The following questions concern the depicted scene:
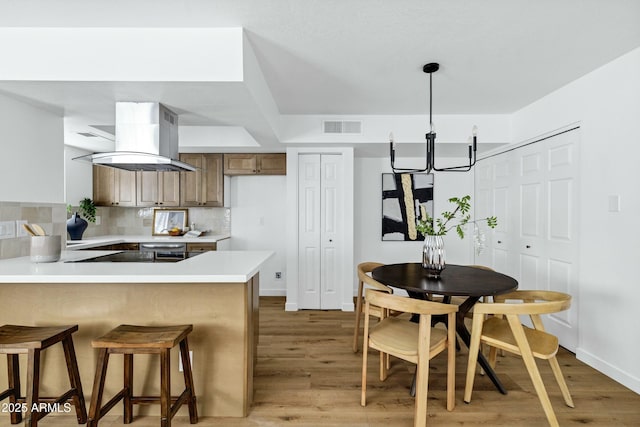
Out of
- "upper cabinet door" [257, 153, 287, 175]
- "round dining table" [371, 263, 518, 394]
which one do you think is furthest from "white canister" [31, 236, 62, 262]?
"upper cabinet door" [257, 153, 287, 175]

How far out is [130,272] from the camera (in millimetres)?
1800

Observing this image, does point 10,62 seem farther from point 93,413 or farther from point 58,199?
point 93,413

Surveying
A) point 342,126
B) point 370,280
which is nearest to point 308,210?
point 342,126

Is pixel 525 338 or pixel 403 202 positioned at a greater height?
pixel 403 202

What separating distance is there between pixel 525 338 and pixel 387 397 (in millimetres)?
960

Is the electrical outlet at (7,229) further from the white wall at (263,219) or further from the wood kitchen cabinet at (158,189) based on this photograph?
the white wall at (263,219)

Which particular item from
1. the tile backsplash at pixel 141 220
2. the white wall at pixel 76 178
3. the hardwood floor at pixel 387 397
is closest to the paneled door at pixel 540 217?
the hardwood floor at pixel 387 397

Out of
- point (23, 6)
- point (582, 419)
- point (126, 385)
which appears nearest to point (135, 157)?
point (23, 6)

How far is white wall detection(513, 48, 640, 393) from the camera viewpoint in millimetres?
2283

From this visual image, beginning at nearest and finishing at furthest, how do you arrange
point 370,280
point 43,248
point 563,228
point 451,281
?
point 43,248 < point 451,281 < point 370,280 < point 563,228

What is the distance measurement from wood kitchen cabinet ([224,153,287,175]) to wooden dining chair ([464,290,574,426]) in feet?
10.1

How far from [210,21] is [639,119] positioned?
2.92 meters

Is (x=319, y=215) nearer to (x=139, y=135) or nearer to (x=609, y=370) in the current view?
(x=139, y=135)

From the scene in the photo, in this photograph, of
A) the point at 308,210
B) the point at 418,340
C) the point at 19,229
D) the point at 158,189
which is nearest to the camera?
the point at 418,340
